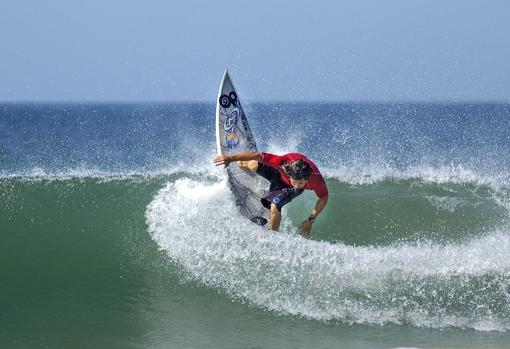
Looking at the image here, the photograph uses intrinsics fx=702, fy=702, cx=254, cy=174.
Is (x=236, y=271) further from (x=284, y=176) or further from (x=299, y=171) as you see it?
(x=284, y=176)

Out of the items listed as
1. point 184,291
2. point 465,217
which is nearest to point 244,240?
point 184,291

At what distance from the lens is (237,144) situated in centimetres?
984

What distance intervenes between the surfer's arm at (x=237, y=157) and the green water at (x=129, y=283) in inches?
50.9

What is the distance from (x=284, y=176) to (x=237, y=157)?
75cm

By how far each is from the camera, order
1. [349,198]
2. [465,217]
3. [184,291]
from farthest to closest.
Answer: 1. [349,198]
2. [465,217]
3. [184,291]

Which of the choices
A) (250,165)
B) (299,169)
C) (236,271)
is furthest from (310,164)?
(236,271)

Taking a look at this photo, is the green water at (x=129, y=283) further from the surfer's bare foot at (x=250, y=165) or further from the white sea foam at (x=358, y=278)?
the surfer's bare foot at (x=250, y=165)

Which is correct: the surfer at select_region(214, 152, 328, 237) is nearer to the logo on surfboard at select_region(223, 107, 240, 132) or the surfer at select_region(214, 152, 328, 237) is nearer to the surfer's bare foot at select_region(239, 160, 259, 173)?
the surfer's bare foot at select_region(239, 160, 259, 173)

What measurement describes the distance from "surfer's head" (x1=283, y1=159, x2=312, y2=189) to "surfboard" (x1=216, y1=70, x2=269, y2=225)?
0.99 metres

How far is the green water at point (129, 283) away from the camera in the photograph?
636 cm

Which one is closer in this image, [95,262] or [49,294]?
[49,294]

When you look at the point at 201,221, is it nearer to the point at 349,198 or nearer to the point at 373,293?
the point at 373,293

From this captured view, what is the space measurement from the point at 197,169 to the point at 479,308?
253 inches

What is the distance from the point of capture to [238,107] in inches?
409
